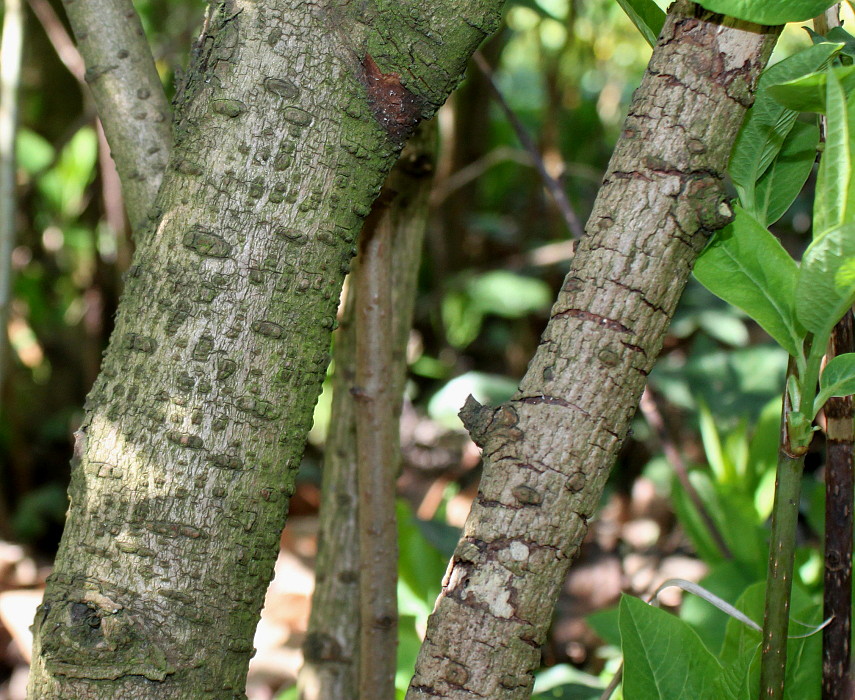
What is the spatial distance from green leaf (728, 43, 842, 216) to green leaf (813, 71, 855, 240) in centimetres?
4

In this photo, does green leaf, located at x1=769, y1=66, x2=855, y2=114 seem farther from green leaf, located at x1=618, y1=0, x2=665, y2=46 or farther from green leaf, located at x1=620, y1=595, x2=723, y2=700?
green leaf, located at x1=620, y1=595, x2=723, y2=700

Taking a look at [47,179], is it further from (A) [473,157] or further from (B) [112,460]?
(B) [112,460]

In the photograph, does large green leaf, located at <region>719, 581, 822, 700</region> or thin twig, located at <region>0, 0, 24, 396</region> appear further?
thin twig, located at <region>0, 0, 24, 396</region>

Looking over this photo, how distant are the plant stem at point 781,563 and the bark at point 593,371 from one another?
0.12 m

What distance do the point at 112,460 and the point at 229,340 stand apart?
0.41 feet

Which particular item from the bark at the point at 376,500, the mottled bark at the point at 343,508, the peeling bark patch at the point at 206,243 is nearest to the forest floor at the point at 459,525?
the mottled bark at the point at 343,508

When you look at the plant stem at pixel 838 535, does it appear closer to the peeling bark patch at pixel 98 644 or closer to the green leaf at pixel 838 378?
the green leaf at pixel 838 378

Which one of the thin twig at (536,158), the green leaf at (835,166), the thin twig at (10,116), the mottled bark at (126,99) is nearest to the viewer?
the green leaf at (835,166)

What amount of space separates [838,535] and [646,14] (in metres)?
0.45

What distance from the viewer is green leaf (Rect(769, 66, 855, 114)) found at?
18.9 inches

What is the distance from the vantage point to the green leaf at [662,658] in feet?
2.05

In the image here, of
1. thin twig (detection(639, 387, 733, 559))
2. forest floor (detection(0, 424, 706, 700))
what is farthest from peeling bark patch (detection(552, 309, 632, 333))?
forest floor (detection(0, 424, 706, 700))

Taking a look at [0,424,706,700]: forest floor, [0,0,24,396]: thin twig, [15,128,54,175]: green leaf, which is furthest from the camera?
[15,128,54,175]: green leaf

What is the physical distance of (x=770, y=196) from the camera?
24.4 inches
